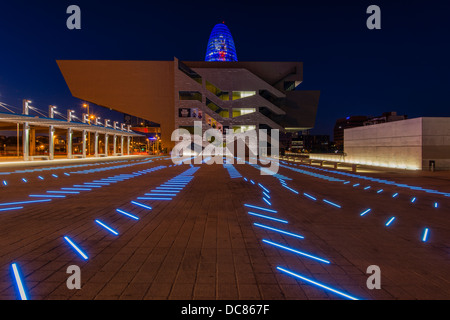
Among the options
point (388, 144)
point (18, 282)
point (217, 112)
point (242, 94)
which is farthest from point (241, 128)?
point (18, 282)

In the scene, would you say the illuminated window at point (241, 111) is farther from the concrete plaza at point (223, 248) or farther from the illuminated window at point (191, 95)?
the concrete plaza at point (223, 248)

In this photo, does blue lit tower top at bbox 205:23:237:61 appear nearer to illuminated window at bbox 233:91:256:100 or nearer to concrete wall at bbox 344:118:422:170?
illuminated window at bbox 233:91:256:100

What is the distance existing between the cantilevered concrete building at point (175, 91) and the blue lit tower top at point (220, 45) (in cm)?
4364

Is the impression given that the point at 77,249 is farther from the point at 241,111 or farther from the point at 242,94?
the point at 242,94

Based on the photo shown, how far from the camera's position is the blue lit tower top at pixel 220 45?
86875 mm

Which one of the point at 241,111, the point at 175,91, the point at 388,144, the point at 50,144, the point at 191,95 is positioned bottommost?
the point at 388,144

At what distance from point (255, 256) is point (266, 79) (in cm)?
4975

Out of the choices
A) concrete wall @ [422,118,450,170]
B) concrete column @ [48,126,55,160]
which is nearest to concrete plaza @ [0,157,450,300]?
concrete wall @ [422,118,450,170]

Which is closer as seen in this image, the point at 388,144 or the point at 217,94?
the point at 388,144

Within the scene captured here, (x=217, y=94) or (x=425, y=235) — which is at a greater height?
(x=217, y=94)

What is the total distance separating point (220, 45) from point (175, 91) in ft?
169

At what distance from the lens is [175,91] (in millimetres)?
45469

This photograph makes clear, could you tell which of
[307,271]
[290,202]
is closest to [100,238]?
[307,271]

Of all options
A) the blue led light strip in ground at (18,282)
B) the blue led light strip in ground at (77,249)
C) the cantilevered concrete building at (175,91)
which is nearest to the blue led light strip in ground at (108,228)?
the blue led light strip in ground at (77,249)
